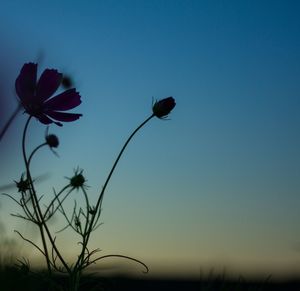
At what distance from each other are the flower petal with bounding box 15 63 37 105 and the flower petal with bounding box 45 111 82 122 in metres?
0.04

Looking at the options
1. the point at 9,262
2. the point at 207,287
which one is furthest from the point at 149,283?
the point at 207,287

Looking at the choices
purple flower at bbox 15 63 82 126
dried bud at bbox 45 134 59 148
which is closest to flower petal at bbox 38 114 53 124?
purple flower at bbox 15 63 82 126

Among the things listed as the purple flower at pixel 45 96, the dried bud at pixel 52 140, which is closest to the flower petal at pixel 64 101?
the purple flower at pixel 45 96

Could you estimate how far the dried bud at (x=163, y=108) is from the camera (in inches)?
43.1

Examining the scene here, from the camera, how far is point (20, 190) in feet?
3.65

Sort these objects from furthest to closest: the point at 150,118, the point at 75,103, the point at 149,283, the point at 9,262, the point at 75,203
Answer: the point at 149,283 → the point at 9,262 → the point at 75,203 → the point at 150,118 → the point at 75,103

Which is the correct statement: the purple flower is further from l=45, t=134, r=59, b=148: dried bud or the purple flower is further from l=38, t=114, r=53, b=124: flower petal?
l=45, t=134, r=59, b=148: dried bud

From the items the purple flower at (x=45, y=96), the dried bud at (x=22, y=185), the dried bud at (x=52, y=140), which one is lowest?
the dried bud at (x=22, y=185)

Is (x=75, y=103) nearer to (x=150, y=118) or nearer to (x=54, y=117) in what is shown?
(x=54, y=117)

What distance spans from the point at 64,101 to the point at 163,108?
213mm

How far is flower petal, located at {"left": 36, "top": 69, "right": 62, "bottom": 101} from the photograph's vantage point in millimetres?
952

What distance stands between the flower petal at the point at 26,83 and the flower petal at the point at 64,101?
3 centimetres

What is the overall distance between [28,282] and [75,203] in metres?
0.21

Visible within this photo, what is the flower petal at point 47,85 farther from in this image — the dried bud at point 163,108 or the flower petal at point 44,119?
the dried bud at point 163,108
